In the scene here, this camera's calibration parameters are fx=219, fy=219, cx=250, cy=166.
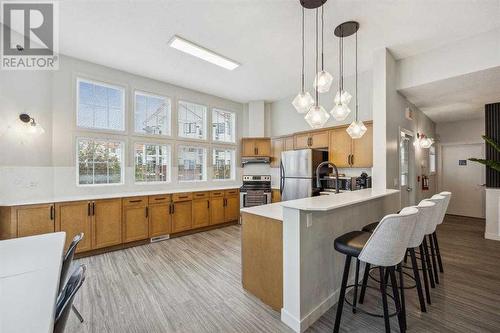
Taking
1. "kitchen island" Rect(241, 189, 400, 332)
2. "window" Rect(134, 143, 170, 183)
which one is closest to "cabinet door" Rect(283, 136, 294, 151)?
"window" Rect(134, 143, 170, 183)

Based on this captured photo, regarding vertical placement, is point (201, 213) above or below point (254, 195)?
below

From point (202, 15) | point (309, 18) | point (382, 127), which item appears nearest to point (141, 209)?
point (202, 15)

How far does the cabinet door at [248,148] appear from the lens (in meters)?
6.10

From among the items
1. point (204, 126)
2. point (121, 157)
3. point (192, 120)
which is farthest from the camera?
point (204, 126)

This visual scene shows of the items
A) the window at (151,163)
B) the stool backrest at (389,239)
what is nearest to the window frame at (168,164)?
the window at (151,163)

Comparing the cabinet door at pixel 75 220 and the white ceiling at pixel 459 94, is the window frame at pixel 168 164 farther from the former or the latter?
the white ceiling at pixel 459 94

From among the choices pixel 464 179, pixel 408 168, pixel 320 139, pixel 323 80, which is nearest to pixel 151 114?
pixel 320 139

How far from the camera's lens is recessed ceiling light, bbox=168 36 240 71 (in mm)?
3275

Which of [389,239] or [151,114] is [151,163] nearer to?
[151,114]

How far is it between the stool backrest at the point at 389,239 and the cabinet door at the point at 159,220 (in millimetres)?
3686

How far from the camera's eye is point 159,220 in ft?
14.0

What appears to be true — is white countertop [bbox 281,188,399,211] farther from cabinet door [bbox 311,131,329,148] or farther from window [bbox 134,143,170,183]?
window [bbox 134,143,170,183]

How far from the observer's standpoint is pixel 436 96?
13.6 feet

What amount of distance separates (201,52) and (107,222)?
3238mm
